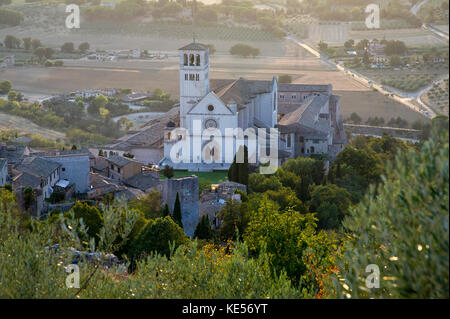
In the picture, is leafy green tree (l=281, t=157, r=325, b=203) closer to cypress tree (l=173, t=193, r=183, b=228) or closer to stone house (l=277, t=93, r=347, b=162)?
stone house (l=277, t=93, r=347, b=162)

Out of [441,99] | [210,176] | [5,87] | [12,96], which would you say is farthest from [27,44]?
[441,99]

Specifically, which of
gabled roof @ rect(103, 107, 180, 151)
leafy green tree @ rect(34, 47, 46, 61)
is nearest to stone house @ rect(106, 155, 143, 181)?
gabled roof @ rect(103, 107, 180, 151)

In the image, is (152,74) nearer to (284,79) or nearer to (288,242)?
(284,79)

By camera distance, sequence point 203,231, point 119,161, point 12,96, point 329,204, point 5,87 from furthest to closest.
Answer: point 5,87, point 12,96, point 119,161, point 329,204, point 203,231

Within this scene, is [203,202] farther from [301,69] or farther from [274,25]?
[274,25]
